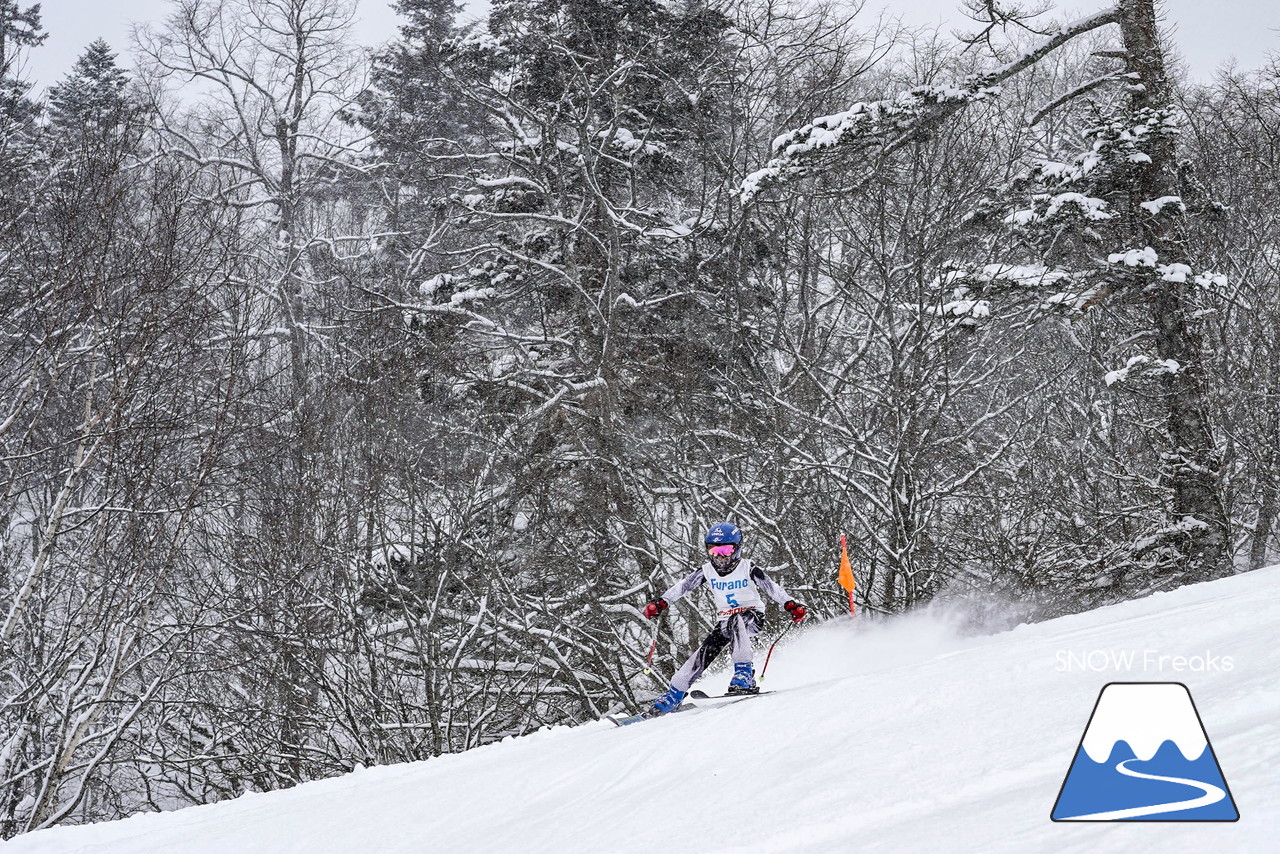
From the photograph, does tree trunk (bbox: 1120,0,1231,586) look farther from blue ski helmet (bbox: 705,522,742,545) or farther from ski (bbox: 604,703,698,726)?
ski (bbox: 604,703,698,726)

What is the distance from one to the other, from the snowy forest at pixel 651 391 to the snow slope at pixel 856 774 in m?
5.73

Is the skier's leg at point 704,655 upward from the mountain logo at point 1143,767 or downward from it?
downward

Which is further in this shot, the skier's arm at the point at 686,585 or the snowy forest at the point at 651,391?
the snowy forest at the point at 651,391

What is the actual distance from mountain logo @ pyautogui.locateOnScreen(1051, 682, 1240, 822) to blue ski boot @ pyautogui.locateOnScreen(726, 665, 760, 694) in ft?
16.4

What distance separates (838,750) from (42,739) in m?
10.5

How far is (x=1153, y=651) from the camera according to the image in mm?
4656

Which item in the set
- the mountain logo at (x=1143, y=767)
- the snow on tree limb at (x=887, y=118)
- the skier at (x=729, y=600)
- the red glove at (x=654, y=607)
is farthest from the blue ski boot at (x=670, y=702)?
the snow on tree limb at (x=887, y=118)

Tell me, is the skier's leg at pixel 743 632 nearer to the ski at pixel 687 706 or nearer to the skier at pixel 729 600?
the skier at pixel 729 600

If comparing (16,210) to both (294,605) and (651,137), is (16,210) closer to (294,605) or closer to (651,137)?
(294,605)

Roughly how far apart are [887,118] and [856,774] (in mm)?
9281

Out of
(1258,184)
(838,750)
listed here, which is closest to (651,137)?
(1258,184)

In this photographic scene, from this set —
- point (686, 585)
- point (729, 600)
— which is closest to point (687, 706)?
point (729, 600)

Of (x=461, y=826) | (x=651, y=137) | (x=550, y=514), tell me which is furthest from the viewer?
(x=651, y=137)

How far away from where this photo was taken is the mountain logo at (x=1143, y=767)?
2637 millimetres
